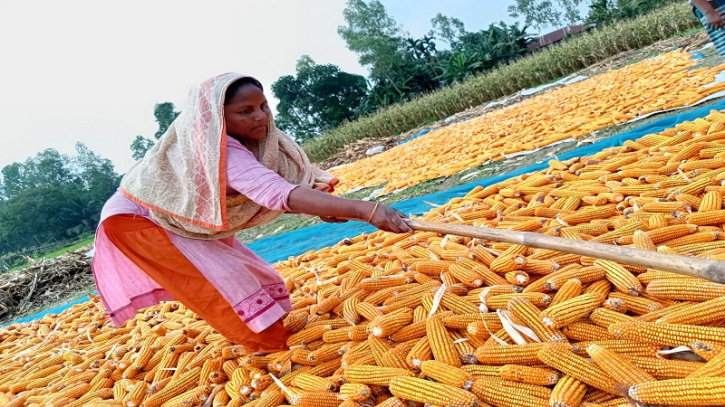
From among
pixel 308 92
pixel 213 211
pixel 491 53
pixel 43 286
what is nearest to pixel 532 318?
pixel 213 211

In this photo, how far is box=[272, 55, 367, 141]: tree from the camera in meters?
49.0

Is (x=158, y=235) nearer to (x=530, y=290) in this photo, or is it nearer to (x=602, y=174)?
(x=530, y=290)

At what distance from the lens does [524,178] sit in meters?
3.82

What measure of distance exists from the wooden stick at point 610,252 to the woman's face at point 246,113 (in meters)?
0.86

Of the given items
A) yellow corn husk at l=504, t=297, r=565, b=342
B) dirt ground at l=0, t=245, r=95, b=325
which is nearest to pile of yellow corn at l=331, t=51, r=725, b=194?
yellow corn husk at l=504, t=297, r=565, b=342

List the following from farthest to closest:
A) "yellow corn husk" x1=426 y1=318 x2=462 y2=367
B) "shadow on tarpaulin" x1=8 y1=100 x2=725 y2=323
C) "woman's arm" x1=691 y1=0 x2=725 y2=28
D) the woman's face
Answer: "shadow on tarpaulin" x1=8 y1=100 x2=725 y2=323, "woman's arm" x1=691 y1=0 x2=725 y2=28, the woman's face, "yellow corn husk" x1=426 y1=318 x2=462 y2=367

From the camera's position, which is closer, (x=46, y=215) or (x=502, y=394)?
(x=502, y=394)

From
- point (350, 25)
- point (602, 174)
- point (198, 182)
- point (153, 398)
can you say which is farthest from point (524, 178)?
point (350, 25)

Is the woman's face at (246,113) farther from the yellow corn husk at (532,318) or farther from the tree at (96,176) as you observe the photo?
the tree at (96,176)

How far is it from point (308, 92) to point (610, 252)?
166 ft

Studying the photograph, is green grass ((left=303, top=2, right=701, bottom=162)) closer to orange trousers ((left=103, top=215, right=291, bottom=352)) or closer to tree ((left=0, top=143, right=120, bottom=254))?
orange trousers ((left=103, top=215, right=291, bottom=352))

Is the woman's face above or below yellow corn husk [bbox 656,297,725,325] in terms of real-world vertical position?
above

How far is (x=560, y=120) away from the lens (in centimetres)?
626

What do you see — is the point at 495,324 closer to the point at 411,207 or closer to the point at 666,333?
the point at 666,333
